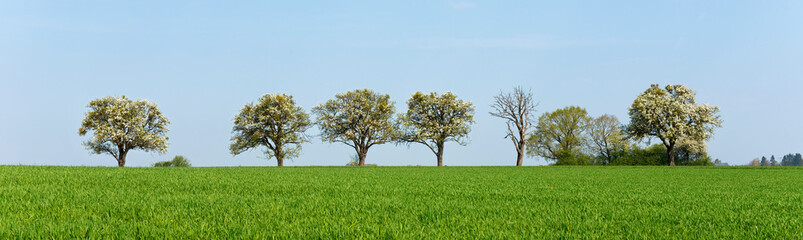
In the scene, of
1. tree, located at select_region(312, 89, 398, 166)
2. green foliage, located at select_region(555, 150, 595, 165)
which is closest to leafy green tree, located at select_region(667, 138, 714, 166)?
green foliage, located at select_region(555, 150, 595, 165)

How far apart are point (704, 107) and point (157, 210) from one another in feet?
205

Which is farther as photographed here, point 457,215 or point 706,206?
point 706,206

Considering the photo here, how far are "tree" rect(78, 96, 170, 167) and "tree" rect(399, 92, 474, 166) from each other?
26582 mm

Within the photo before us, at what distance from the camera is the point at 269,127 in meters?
56.4

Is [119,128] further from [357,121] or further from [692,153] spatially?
[692,153]

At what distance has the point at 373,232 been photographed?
5977 mm

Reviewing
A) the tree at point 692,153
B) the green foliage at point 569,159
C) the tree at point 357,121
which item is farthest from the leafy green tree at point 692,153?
the tree at point 357,121

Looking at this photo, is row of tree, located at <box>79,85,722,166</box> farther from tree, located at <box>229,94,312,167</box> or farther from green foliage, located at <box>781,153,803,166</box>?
green foliage, located at <box>781,153,803,166</box>

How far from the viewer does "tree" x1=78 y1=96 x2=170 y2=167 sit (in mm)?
54844

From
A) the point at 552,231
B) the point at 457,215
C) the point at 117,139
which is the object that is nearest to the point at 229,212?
the point at 457,215

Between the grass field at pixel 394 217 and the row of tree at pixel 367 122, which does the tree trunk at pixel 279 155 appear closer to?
the row of tree at pixel 367 122

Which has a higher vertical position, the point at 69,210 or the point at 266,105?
the point at 266,105

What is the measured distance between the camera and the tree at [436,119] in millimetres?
56031

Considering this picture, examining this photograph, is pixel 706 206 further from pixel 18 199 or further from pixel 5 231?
pixel 18 199
